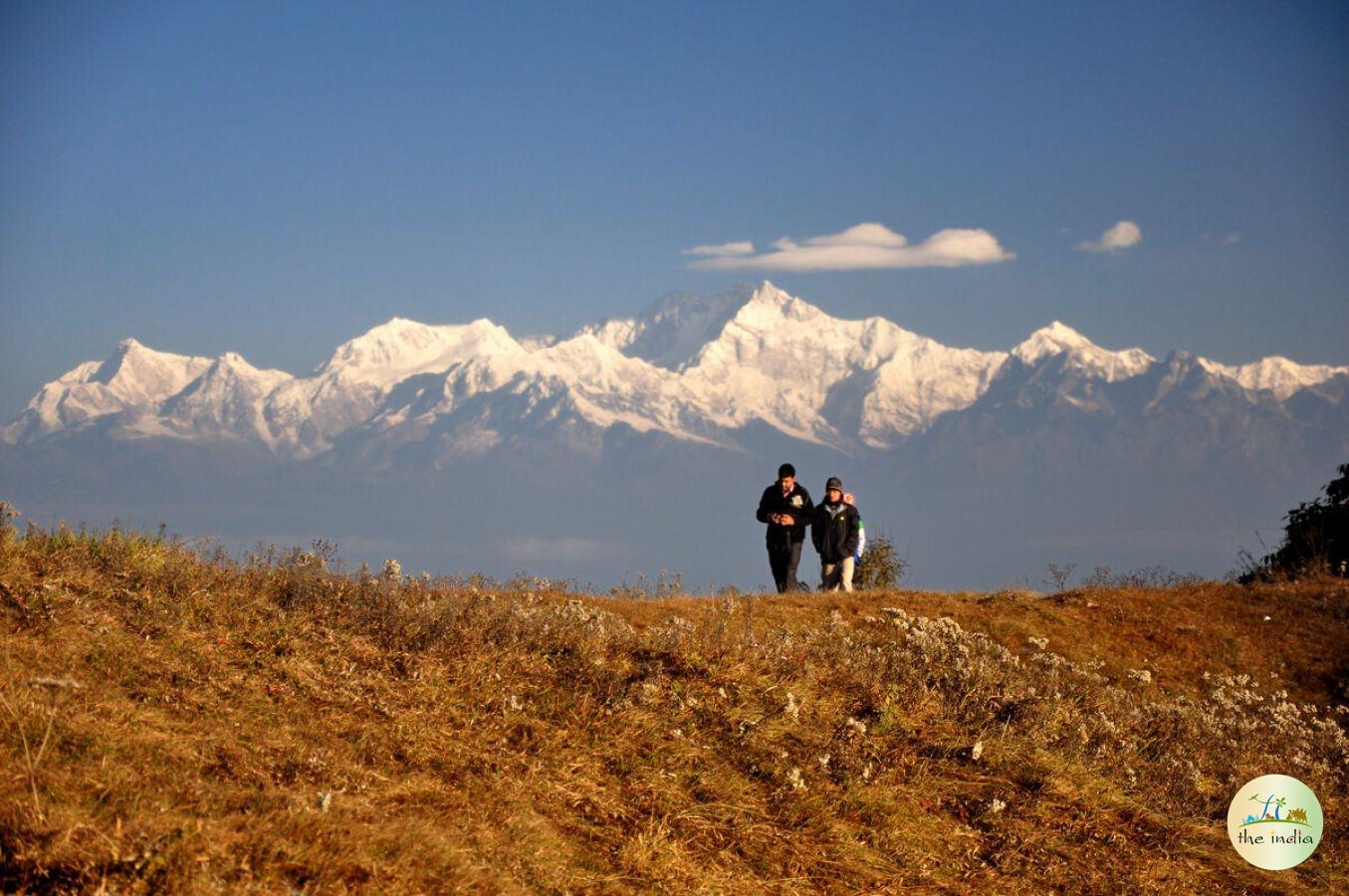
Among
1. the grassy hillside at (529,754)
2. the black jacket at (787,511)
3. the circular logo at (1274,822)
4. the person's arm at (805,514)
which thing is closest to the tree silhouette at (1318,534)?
the person's arm at (805,514)

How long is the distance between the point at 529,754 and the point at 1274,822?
6.52 meters

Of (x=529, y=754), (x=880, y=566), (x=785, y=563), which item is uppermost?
(x=785, y=563)

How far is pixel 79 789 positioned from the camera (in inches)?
241

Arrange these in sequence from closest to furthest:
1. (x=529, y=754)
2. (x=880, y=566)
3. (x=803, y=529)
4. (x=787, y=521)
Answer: (x=529, y=754), (x=787, y=521), (x=803, y=529), (x=880, y=566)

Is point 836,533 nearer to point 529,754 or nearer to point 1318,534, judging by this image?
point 529,754

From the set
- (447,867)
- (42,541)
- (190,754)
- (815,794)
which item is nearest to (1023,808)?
(815,794)

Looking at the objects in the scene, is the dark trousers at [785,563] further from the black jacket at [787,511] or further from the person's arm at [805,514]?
the person's arm at [805,514]

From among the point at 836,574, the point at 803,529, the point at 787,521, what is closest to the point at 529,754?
the point at 787,521

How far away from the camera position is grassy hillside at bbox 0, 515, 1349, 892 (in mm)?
6168

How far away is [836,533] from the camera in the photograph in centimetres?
2116

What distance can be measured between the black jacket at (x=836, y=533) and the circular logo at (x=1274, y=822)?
410 inches

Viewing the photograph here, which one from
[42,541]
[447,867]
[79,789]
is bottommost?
[447,867]

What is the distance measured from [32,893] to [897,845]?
16.8 feet

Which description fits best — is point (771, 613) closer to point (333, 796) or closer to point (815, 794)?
point (815, 794)
